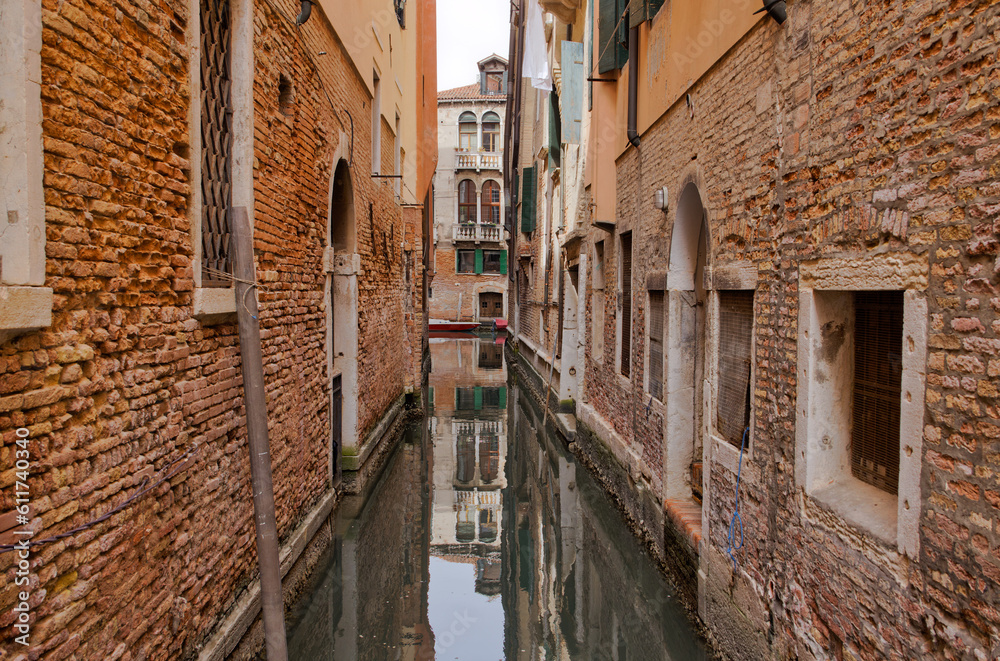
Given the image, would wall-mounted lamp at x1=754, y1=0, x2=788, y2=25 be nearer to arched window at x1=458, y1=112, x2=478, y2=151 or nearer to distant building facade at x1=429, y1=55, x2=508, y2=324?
distant building facade at x1=429, y1=55, x2=508, y2=324

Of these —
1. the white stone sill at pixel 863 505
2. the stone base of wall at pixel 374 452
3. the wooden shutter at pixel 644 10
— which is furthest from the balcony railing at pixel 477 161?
the white stone sill at pixel 863 505

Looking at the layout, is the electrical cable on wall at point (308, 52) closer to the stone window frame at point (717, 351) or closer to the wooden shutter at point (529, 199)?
the stone window frame at point (717, 351)

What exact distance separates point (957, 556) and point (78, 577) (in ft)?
9.69

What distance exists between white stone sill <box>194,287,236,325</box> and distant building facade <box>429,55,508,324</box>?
3202 cm

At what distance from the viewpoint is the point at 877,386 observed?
317 centimetres

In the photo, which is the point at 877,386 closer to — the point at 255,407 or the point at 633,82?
the point at 255,407

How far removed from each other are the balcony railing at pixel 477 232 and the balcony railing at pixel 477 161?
2.92m

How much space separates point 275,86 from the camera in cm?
465

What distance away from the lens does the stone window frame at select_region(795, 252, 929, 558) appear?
259 cm

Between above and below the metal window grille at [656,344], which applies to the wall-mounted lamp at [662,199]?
above

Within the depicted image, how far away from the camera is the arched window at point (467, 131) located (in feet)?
120

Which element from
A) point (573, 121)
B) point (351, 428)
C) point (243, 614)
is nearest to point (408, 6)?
point (573, 121)

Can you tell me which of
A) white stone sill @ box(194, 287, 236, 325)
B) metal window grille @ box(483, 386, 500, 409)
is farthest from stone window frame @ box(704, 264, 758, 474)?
metal window grille @ box(483, 386, 500, 409)

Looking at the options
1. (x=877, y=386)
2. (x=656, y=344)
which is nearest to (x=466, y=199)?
(x=656, y=344)
